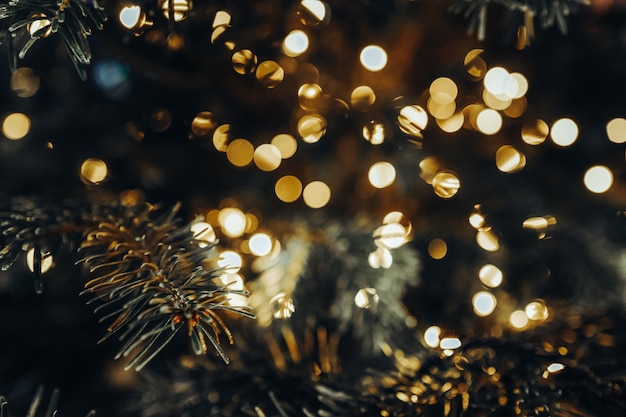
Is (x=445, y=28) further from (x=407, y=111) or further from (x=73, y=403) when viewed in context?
(x=73, y=403)

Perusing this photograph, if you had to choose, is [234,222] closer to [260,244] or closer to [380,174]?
[260,244]

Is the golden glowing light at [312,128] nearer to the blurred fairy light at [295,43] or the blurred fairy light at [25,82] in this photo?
the blurred fairy light at [295,43]

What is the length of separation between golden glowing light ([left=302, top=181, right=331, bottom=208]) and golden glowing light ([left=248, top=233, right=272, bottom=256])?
15 centimetres

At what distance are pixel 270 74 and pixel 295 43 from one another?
0.04 meters

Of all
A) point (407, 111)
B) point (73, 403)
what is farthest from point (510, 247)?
point (73, 403)

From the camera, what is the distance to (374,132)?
52cm

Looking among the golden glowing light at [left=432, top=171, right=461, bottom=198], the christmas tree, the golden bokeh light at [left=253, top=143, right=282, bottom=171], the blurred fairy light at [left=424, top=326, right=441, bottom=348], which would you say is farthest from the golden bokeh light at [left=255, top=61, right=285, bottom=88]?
the blurred fairy light at [left=424, top=326, right=441, bottom=348]

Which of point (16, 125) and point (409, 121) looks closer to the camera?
point (409, 121)

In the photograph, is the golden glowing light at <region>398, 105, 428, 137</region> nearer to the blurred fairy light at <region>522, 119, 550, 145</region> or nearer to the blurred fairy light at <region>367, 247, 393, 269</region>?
the blurred fairy light at <region>367, 247, 393, 269</region>

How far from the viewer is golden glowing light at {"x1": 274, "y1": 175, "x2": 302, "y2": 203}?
0.71 m

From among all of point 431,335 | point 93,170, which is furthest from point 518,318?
point 93,170

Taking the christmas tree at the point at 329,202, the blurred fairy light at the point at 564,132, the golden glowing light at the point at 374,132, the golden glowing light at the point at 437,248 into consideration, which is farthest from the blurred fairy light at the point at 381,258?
the blurred fairy light at the point at 564,132

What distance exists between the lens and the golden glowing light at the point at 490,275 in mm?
655

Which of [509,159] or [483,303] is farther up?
[509,159]
